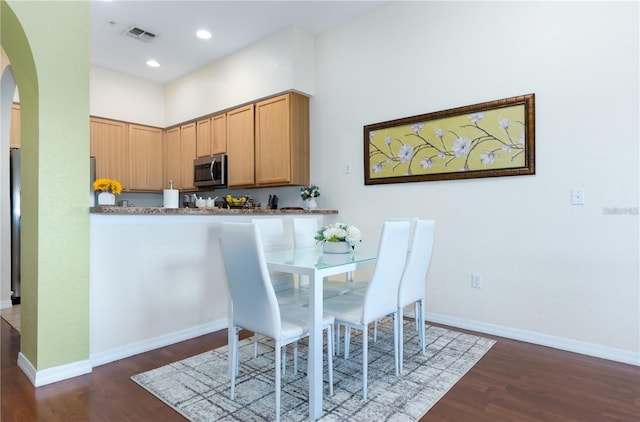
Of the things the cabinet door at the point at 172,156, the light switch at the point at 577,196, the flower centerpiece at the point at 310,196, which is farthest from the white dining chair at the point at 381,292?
the cabinet door at the point at 172,156

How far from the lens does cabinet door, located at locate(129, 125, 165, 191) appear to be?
17.8 ft

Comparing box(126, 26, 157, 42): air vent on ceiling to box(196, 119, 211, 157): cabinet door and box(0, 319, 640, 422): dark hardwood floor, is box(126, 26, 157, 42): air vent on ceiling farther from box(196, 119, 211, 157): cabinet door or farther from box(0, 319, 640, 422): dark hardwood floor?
box(0, 319, 640, 422): dark hardwood floor

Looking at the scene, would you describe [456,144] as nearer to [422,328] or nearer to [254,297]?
[422,328]

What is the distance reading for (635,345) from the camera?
2.44m

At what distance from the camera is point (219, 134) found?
492 centimetres

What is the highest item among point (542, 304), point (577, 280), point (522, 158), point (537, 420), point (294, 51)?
point (294, 51)

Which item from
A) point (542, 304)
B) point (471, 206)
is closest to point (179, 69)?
point (471, 206)

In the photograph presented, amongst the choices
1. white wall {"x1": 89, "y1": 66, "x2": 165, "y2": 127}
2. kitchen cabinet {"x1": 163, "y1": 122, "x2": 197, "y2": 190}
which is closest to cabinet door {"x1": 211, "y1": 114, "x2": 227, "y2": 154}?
kitchen cabinet {"x1": 163, "y1": 122, "x2": 197, "y2": 190}

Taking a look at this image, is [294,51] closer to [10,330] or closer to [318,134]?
[318,134]

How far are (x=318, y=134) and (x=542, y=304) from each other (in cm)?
279

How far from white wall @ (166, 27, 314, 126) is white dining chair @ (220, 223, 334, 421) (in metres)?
2.68

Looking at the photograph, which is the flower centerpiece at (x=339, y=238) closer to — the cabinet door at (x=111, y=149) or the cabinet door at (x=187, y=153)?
the cabinet door at (x=187, y=153)

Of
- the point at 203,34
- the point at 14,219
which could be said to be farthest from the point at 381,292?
the point at 14,219

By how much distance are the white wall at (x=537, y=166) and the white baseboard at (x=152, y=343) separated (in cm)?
179
